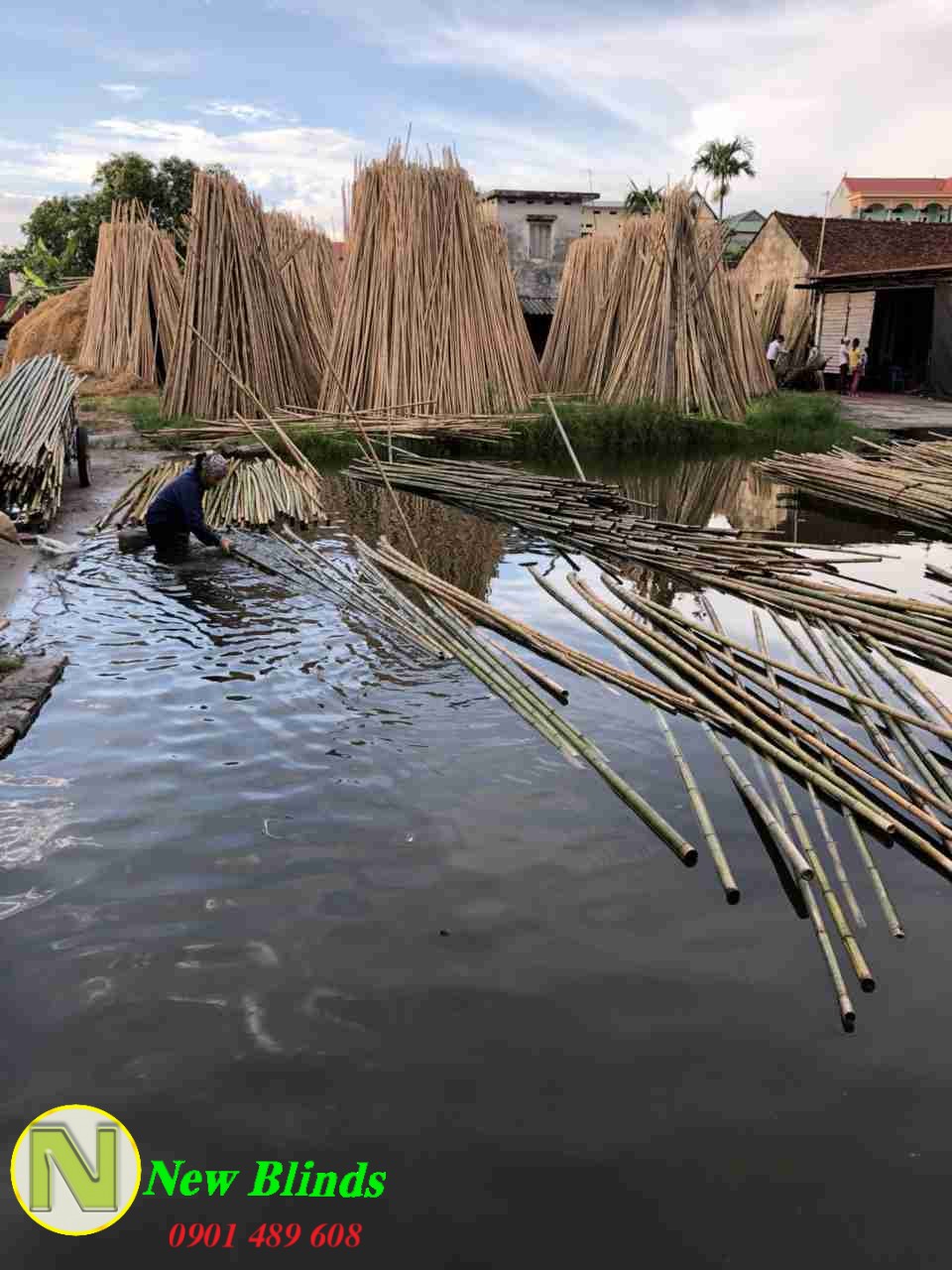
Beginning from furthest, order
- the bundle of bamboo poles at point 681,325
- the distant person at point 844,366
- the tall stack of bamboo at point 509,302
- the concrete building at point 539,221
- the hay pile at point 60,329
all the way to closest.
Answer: the concrete building at point 539,221 → the distant person at point 844,366 → the hay pile at point 60,329 → the bundle of bamboo poles at point 681,325 → the tall stack of bamboo at point 509,302

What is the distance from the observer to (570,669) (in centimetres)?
417

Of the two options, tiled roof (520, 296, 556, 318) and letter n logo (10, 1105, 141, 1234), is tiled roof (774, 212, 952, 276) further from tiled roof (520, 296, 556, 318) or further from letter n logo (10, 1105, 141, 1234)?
letter n logo (10, 1105, 141, 1234)

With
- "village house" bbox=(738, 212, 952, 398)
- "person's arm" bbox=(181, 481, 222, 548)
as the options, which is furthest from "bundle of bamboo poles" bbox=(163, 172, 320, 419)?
"village house" bbox=(738, 212, 952, 398)

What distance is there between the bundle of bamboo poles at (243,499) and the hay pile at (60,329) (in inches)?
339

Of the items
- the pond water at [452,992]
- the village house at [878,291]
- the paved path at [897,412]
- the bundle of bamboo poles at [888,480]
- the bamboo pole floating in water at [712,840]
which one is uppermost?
the village house at [878,291]

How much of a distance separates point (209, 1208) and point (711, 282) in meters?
11.8

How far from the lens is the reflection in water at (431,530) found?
19.0 feet

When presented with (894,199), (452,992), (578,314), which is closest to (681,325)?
(578,314)

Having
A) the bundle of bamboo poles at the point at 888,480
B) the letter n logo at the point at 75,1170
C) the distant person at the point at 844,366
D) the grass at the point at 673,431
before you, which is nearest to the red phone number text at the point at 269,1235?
the letter n logo at the point at 75,1170

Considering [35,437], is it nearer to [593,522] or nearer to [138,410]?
[593,522]

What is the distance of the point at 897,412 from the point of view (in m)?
14.8

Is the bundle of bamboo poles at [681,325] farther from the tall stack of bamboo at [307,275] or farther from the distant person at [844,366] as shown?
the distant person at [844,366]

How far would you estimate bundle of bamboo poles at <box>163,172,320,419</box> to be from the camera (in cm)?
995

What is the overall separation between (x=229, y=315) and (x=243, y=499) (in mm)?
4123
